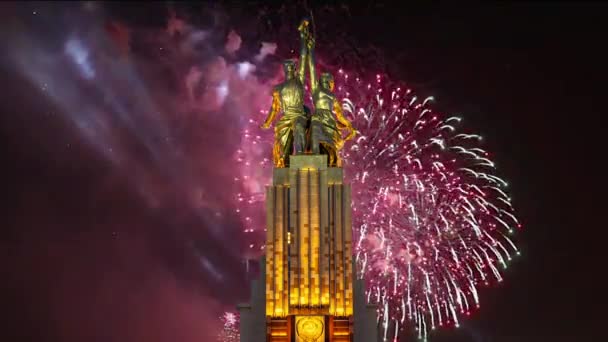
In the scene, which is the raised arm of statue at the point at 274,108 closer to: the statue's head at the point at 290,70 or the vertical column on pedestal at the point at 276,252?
the statue's head at the point at 290,70

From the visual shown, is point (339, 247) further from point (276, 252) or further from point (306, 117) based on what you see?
point (306, 117)

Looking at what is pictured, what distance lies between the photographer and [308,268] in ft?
89.4

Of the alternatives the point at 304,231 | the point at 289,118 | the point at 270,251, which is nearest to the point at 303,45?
the point at 289,118

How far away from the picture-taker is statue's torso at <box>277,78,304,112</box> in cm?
2872

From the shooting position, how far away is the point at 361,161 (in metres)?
31.0

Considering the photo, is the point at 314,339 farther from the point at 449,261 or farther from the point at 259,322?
the point at 449,261

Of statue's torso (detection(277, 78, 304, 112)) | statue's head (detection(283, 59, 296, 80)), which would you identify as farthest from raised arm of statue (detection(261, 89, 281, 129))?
statue's head (detection(283, 59, 296, 80))

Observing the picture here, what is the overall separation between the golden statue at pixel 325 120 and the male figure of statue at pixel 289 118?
393 mm

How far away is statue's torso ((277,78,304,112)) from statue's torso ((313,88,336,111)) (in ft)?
1.65

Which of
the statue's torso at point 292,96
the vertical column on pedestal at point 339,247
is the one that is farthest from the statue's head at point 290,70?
the vertical column on pedestal at point 339,247

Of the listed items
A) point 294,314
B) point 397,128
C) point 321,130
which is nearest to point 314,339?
point 294,314

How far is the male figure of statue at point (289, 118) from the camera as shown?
93.1ft

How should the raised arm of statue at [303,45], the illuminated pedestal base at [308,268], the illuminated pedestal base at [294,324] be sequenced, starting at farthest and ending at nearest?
the raised arm of statue at [303,45] < the illuminated pedestal base at [308,268] < the illuminated pedestal base at [294,324]

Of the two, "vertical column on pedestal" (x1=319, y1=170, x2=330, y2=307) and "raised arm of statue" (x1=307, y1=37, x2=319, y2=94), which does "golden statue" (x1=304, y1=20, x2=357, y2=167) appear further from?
"vertical column on pedestal" (x1=319, y1=170, x2=330, y2=307)
